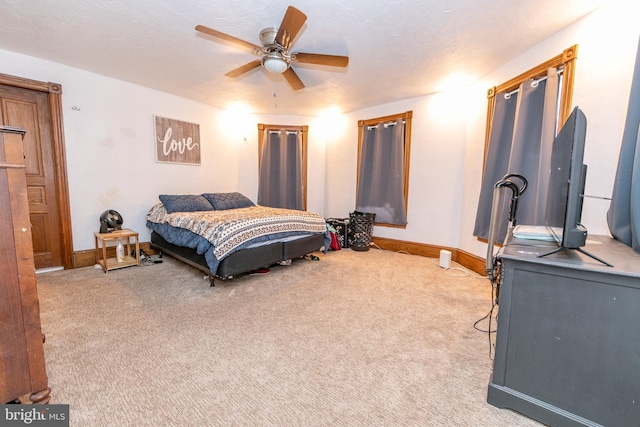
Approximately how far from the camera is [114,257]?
11.4 feet

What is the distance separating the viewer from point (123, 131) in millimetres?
3443

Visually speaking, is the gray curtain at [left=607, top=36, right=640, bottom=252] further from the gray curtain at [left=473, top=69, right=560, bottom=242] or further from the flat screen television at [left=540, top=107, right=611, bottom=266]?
the gray curtain at [left=473, top=69, right=560, bottom=242]

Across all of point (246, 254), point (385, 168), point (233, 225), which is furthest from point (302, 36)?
point (385, 168)

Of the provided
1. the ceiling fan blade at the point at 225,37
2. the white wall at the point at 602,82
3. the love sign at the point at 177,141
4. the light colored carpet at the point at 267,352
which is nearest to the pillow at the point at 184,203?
the love sign at the point at 177,141

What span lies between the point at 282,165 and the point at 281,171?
115 millimetres

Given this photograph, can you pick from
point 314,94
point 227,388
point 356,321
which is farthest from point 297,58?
point 227,388

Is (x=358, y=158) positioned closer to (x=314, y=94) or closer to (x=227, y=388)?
(x=314, y=94)

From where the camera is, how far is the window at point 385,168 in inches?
162

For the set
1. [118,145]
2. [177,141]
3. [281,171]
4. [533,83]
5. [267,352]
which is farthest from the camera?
[281,171]

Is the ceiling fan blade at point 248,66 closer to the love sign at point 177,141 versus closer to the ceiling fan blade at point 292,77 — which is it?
the ceiling fan blade at point 292,77

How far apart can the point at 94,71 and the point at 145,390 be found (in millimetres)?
3694

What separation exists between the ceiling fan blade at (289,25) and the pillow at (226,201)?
8.00 ft

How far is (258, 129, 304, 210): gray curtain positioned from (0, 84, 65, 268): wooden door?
278 cm

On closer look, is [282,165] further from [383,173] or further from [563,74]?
[563,74]
